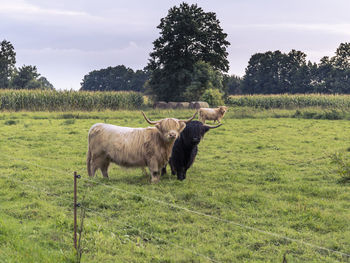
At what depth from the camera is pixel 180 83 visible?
44.1m

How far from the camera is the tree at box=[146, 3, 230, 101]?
44.4 meters

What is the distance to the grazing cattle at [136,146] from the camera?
8.39 meters

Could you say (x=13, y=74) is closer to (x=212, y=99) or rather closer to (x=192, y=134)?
(x=212, y=99)

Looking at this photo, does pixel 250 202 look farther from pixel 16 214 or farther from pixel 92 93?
pixel 92 93

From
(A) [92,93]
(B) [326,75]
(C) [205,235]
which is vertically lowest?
(C) [205,235]

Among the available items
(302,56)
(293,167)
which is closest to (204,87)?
(293,167)

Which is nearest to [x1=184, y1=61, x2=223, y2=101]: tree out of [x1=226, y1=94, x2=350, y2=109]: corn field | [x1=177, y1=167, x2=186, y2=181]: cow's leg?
[x1=226, y1=94, x2=350, y2=109]: corn field

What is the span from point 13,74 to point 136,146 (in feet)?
195

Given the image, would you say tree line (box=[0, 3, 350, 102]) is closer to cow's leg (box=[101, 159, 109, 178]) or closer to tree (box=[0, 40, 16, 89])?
tree (box=[0, 40, 16, 89])

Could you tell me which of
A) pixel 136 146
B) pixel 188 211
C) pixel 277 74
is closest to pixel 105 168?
pixel 136 146

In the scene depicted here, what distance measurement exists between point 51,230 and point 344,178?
21.2 ft

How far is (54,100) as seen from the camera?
29.9 m

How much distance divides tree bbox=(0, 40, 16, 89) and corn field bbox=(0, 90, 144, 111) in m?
34.8

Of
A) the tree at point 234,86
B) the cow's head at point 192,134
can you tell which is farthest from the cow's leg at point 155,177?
the tree at point 234,86
